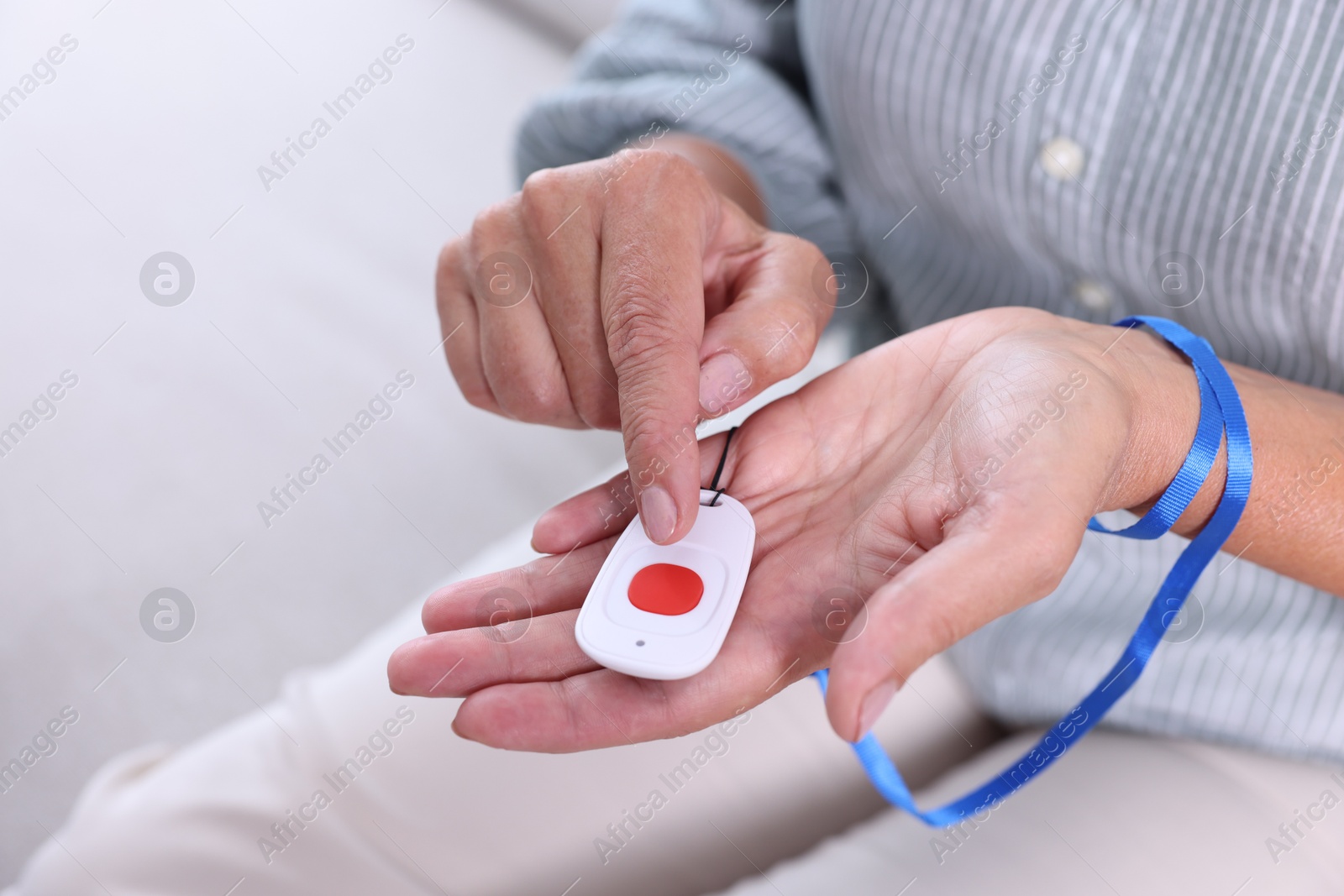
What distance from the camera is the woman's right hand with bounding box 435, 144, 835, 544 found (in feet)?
2.24

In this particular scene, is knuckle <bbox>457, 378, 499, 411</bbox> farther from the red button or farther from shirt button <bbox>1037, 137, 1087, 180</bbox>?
shirt button <bbox>1037, 137, 1087, 180</bbox>

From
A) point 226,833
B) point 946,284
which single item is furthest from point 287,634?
point 946,284

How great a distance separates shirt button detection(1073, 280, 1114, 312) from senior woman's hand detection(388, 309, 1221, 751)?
0.21m

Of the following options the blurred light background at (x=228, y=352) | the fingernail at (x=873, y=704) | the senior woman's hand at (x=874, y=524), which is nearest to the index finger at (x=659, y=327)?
the senior woman's hand at (x=874, y=524)

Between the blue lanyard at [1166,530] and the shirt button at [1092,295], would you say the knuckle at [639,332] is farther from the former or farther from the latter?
the shirt button at [1092,295]

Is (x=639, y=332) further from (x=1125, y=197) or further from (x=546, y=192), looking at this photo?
(x=1125, y=197)

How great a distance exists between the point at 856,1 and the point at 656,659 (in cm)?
77

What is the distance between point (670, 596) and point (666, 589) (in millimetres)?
11

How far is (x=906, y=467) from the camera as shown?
690 millimetres

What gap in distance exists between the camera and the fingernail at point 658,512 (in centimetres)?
67

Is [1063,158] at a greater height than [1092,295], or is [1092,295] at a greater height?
[1063,158]

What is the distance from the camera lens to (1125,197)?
2.95ft

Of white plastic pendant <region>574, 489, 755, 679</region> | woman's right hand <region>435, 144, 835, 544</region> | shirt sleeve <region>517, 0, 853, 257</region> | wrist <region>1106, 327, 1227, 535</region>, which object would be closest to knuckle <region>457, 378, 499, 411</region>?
woman's right hand <region>435, 144, 835, 544</region>

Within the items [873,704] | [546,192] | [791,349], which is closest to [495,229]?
[546,192]
